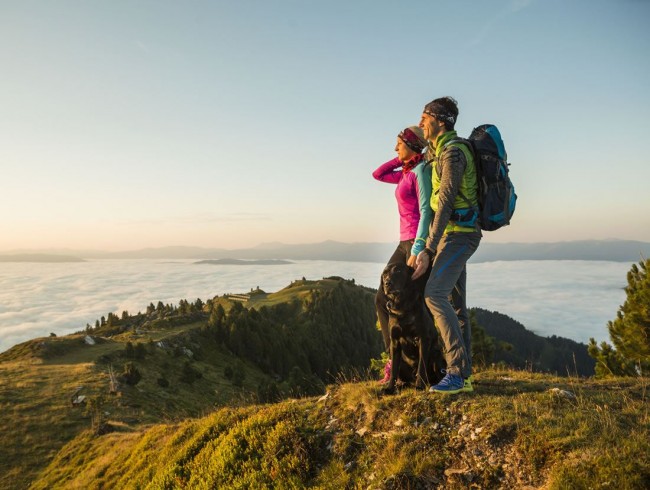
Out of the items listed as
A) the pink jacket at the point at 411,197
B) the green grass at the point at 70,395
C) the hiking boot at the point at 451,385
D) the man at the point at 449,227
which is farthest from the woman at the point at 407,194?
the green grass at the point at 70,395

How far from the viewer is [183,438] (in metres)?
9.22

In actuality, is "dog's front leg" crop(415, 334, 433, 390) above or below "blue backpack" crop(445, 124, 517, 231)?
below

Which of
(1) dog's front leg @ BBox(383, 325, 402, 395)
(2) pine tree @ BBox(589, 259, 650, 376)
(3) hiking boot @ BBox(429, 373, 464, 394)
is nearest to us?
(3) hiking boot @ BBox(429, 373, 464, 394)

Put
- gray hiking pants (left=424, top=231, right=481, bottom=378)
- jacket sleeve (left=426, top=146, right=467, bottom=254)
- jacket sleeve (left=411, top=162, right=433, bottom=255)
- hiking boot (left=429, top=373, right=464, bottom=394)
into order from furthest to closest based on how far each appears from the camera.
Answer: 1. hiking boot (left=429, top=373, right=464, bottom=394)
2. jacket sleeve (left=411, top=162, right=433, bottom=255)
3. gray hiking pants (left=424, top=231, right=481, bottom=378)
4. jacket sleeve (left=426, top=146, right=467, bottom=254)

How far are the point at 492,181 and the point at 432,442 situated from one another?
3567 millimetres

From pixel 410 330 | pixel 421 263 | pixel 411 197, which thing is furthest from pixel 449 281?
pixel 411 197

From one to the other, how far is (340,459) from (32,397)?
3568 centimetres

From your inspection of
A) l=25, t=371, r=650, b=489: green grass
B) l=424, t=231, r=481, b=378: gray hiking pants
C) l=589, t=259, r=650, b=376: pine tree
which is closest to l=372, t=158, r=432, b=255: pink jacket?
l=424, t=231, r=481, b=378: gray hiking pants

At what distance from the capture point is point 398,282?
5.80 meters

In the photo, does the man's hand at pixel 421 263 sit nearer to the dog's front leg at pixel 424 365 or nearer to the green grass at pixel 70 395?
the dog's front leg at pixel 424 365

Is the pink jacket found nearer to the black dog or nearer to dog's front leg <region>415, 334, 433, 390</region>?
the black dog

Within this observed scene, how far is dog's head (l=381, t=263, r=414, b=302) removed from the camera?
578cm

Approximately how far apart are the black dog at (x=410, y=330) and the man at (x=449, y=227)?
0.36 m

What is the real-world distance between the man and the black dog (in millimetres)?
365
